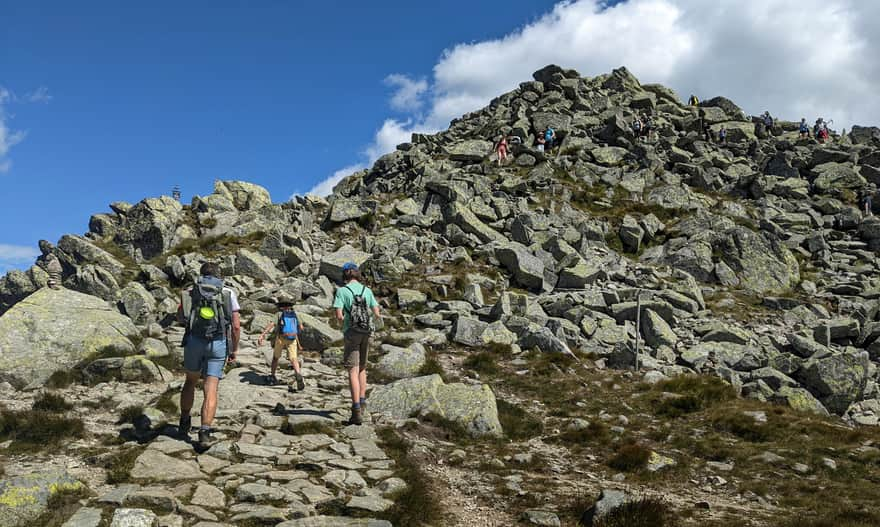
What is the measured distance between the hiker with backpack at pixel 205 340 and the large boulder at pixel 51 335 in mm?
5790

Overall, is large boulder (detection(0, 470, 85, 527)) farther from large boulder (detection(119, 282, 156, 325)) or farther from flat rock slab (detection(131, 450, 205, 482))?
large boulder (detection(119, 282, 156, 325))

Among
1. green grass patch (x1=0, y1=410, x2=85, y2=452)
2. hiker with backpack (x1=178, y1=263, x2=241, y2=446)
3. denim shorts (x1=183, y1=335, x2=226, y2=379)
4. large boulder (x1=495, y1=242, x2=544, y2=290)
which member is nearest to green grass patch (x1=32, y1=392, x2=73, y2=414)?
green grass patch (x1=0, y1=410, x2=85, y2=452)

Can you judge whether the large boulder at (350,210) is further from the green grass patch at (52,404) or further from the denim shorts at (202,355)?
the denim shorts at (202,355)

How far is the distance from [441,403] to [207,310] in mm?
5389

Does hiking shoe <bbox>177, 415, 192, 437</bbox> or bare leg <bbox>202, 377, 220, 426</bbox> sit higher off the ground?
bare leg <bbox>202, 377, 220, 426</bbox>

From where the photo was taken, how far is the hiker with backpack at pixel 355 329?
10117mm

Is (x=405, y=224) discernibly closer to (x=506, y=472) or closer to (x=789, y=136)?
(x=506, y=472)

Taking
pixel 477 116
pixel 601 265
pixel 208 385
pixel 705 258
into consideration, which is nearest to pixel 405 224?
pixel 601 265

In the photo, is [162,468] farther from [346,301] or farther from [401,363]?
[401,363]

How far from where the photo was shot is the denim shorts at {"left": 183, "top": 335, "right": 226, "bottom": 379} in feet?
26.9

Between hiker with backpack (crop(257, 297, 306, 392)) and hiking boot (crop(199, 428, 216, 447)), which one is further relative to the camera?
hiker with backpack (crop(257, 297, 306, 392))

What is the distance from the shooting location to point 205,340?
818 cm

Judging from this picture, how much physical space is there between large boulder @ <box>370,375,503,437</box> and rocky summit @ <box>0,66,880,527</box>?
0.21 ft

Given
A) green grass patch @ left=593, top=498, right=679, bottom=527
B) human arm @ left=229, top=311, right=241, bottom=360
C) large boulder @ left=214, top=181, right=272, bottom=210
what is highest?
large boulder @ left=214, top=181, right=272, bottom=210
